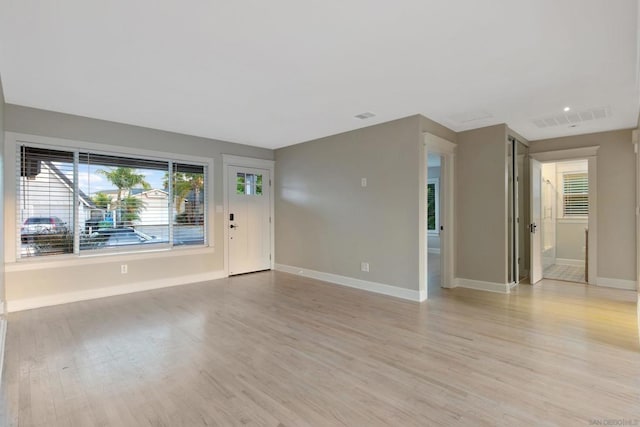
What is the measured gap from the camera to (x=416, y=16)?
2086mm

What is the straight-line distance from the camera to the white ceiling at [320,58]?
6.73 feet

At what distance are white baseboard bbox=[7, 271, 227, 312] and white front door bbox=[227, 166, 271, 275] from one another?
511mm

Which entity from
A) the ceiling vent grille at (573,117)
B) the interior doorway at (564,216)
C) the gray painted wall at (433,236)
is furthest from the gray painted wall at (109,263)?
the gray painted wall at (433,236)

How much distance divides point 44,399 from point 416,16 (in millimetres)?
3494

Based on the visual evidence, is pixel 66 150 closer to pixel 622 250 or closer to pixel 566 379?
pixel 566 379

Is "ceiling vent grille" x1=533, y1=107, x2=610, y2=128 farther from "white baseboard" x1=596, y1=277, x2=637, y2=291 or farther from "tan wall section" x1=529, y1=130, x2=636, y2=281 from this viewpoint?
"white baseboard" x1=596, y1=277, x2=637, y2=291

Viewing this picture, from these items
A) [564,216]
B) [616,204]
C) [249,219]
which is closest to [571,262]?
[564,216]

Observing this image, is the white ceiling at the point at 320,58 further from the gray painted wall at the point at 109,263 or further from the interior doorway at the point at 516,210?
the interior doorway at the point at 516,210

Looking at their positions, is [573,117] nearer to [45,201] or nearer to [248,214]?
[248,214]

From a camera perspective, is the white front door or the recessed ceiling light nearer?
the recessed ceiling light

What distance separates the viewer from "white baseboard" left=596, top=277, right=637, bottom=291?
4746 millimetres

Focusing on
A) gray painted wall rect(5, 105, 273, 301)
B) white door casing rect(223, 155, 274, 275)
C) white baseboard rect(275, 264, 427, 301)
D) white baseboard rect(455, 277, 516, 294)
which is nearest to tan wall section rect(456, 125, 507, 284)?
white baseboard rect(455, 277, 516, 294)

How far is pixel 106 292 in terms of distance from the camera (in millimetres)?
4461

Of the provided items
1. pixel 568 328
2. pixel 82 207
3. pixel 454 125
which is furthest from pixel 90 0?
pixel 568 328
